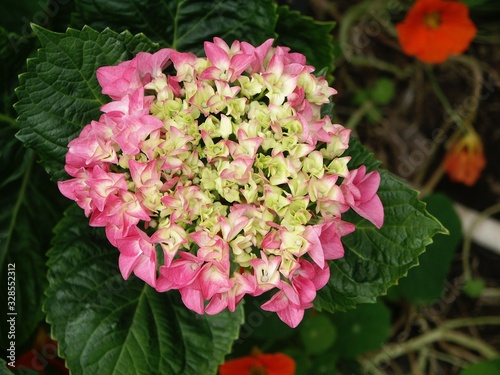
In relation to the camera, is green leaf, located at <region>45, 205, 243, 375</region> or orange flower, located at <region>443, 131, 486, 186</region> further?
orange flower, located at <region>443, 131, 486, 186</region>

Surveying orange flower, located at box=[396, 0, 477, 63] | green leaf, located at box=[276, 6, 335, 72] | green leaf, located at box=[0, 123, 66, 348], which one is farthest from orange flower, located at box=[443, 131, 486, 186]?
green leaf, located at box=[0, 123, 66, 348]

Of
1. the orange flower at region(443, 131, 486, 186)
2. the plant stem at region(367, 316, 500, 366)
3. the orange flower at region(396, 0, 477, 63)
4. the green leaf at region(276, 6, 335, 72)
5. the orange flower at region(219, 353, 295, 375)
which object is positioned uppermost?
the green leaf at region(276, 6, 335, 72)

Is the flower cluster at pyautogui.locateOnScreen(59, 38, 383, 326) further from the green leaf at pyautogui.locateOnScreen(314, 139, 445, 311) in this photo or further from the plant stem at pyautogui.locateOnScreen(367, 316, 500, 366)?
the plant stem at pyautogui.locateOnScreen(367, 316, 500, 366)

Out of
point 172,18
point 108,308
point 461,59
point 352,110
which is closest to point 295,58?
point 172,18

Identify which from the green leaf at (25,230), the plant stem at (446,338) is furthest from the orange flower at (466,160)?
Result: the green leaf at (25,230)

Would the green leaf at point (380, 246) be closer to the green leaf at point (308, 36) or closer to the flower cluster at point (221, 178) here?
the flower cluster at point (221, 178)

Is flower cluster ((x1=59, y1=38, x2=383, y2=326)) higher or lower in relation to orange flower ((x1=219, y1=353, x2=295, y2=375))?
higher

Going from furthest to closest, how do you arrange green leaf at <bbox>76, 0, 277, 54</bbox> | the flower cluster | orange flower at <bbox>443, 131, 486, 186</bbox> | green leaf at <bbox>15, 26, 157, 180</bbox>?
orange flower at <bbox>443, 131, 486, 186</bbox> → green leaf at <bbox>76, 0, 277, 54</bbox> → green leaf at <bbox>15, 26, 157, 180</bbox> → the flower cluster

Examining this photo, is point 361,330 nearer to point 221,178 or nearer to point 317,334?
point 317,334
